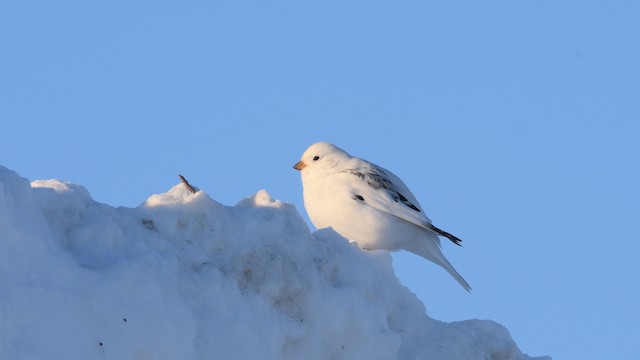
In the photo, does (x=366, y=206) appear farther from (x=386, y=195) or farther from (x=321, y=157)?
(x=321, y=157)

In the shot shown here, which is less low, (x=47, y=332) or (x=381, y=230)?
(x=381, y=230)

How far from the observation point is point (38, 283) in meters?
4.87

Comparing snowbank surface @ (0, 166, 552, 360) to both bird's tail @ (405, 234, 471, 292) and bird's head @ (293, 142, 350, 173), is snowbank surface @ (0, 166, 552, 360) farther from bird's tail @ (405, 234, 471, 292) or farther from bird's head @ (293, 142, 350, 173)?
bird's head @ (293, 142, 350, 173)

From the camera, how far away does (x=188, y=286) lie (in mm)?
5496

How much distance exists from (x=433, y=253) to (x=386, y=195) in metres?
0.72

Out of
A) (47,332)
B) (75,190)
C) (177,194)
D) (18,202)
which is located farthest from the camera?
(177,194)

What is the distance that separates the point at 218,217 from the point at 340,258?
81cm

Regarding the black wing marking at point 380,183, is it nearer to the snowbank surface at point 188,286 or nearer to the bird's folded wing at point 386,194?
the bird's folded wing at point 386,194

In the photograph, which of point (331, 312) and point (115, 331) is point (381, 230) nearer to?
point (331, 312)

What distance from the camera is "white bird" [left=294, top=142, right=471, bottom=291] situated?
10664 millimetres


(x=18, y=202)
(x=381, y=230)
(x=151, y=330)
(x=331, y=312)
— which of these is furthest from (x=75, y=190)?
(x=381, y=230)

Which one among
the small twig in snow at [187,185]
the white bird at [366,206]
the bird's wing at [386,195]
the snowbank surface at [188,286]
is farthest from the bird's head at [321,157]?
the small twig in snow at [187,185]

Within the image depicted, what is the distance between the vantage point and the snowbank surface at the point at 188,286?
4.87m

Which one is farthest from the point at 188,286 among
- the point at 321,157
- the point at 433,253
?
the point at 321,157
